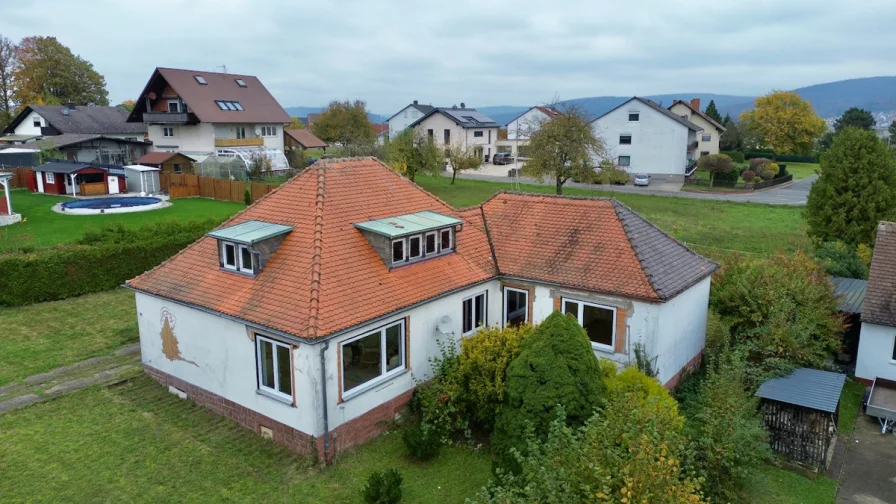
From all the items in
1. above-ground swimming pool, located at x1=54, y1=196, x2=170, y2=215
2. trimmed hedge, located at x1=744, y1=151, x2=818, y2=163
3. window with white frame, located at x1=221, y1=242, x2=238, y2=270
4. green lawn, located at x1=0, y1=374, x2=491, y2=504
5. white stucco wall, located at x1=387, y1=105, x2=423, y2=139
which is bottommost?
green lawn, located at x1=0, y1=374, x2=491, y2=504

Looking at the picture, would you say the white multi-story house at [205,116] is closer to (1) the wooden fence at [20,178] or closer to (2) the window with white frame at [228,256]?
(1) the wooden fence at [20,178]

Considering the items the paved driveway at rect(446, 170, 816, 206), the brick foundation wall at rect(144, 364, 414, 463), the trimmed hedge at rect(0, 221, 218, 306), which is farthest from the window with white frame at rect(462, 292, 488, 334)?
the paved driveway at rect(446, 170, 816, 206)

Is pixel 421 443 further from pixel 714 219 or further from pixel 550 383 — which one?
pixel 714 219

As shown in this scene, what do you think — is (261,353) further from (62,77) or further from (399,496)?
(62,77)

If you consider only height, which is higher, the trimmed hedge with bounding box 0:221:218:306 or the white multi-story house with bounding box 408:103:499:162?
the white multi-story house with bounding box 408:103:499:162

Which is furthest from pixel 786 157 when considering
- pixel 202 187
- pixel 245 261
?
pixel 245 261

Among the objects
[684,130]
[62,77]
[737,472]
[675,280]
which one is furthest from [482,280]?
[62,77]

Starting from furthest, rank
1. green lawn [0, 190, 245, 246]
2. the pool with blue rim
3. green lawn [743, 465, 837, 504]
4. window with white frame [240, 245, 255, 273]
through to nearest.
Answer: the pool with blue rim < green lawn [0, 190, 245, 246] < window with white frame [240, 245, 255, 273] < green lawn [743, 465, 837, 504]

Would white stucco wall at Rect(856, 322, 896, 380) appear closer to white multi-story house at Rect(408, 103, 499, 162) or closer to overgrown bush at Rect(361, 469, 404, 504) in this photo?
overgrown bush at Rect(361, 469, 404, 504)
